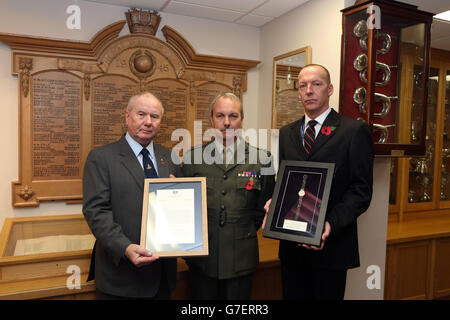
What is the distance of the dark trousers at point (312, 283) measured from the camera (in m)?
1.88

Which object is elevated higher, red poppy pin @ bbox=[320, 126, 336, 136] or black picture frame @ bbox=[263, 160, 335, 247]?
red poppy pin @ bbox=[320, 126, 336, 136]

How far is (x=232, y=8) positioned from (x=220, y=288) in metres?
2.83

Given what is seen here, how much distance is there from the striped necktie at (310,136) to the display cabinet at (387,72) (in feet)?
2.51

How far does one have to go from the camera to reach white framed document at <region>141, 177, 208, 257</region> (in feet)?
5.38

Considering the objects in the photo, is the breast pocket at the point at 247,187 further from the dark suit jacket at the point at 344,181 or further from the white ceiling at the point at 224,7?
the white ceiling at the point at 224,7

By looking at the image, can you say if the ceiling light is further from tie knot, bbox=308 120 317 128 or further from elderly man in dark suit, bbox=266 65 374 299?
tie knot, bbox=308 120 317 128

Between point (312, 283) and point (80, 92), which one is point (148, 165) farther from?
point (80, 92)

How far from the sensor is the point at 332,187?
1.87 metres

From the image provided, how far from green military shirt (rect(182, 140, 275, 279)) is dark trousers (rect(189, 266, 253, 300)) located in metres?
0.05

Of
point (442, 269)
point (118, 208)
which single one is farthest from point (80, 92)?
point (442, 269)

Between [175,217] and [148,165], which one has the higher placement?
[148,165]

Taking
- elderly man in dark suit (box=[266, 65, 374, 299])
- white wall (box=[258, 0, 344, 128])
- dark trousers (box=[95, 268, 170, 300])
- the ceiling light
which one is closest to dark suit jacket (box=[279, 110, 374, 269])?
elderly man in dark suit (box=[266, 65, 374, 299])

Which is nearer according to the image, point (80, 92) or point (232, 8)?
point (80, 92)

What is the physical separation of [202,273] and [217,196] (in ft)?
1.37
